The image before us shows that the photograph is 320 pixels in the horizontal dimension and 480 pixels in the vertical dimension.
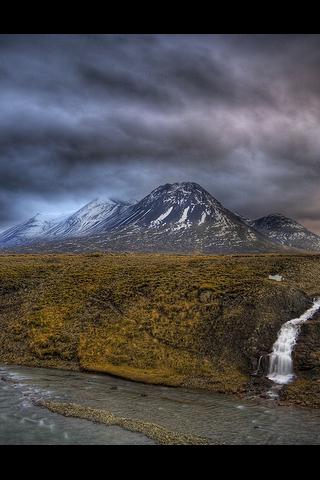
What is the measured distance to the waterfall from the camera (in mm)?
39938

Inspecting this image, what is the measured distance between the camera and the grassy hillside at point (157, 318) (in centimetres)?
4422

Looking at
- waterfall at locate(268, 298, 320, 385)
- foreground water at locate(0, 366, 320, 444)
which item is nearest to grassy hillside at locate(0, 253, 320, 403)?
waterfall at locate(268, 298, 320, 385)

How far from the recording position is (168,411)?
3147cm

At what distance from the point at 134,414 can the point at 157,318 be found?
24.1 m

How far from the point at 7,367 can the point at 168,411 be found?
21765 millimetres

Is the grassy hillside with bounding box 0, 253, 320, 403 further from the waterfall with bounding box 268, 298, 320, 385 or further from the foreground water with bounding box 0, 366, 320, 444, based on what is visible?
the foreground water with bounding box 0, 366, 320, 444

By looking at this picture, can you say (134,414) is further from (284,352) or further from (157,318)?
(157,318)

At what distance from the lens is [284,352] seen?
141 ft

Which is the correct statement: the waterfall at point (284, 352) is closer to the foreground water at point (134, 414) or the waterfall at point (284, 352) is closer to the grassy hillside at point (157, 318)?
the grassy hillside at point (157, 318)

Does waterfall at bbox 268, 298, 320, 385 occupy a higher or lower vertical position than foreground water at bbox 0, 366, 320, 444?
higher

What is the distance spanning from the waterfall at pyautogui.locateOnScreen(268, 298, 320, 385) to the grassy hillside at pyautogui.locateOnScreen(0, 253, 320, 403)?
1084 millimetres

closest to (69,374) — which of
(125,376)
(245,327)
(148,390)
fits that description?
(125,376)

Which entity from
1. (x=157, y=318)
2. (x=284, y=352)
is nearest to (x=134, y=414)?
(x=284, y=352)
